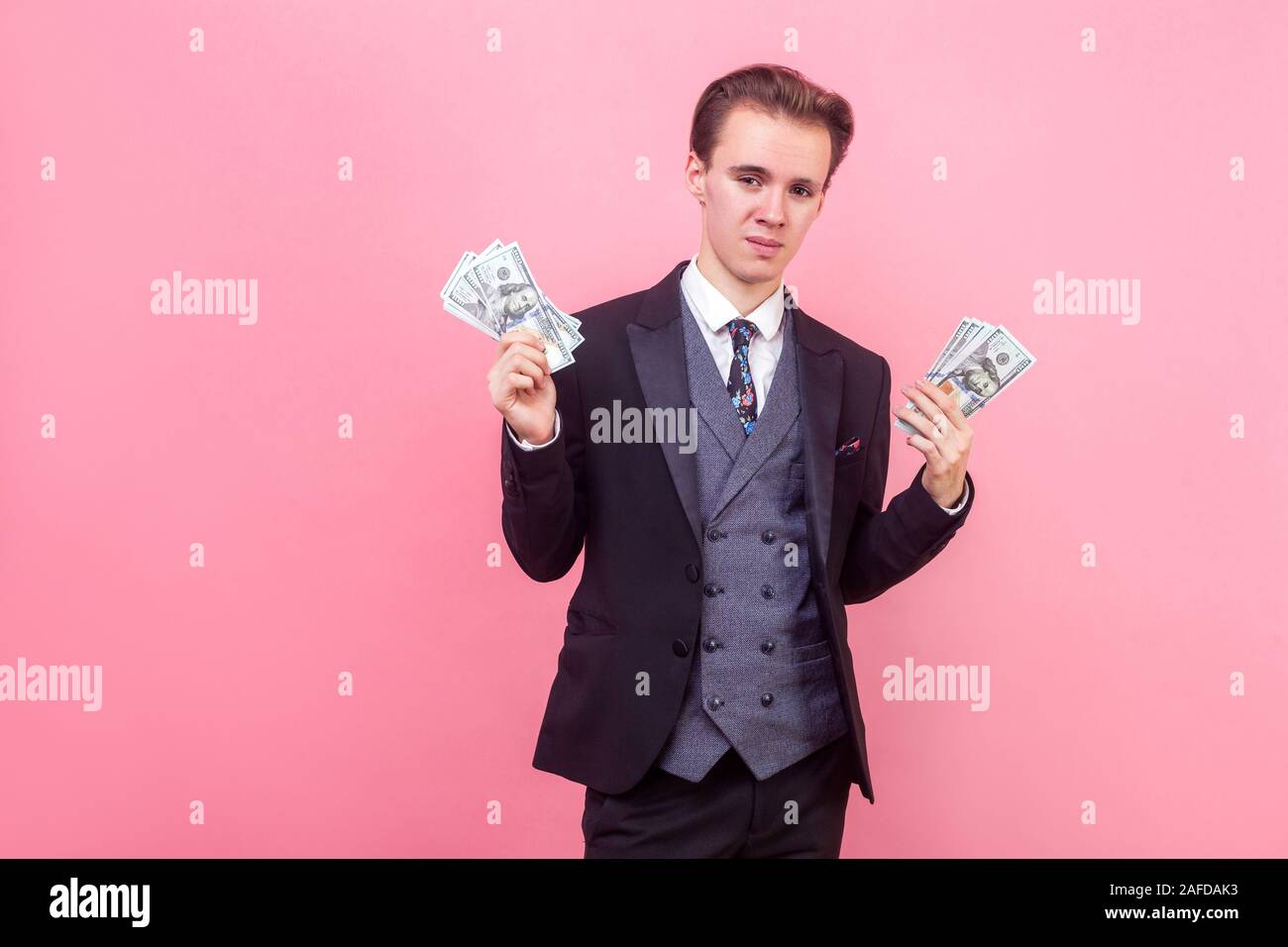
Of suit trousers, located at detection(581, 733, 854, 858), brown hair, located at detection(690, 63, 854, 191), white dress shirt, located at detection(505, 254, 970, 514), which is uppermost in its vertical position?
brown hair, located at detection(690, 63, 854, 191)

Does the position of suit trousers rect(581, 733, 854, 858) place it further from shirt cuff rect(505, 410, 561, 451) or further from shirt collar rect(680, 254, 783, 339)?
shirt collar rect(680, 254, 783, 339)

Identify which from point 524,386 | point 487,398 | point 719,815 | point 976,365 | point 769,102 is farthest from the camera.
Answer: point 487,398

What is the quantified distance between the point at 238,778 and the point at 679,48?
227 centimetres

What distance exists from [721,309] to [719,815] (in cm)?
91

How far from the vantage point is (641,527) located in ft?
7.02

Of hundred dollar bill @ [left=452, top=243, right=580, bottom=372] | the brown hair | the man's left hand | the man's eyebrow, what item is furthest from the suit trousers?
the brown hair

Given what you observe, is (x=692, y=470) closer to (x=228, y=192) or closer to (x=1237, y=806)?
(x=228, y=192)

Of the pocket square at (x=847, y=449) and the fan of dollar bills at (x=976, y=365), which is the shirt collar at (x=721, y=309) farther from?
the fan of dollar bills at (x=976, y=365)

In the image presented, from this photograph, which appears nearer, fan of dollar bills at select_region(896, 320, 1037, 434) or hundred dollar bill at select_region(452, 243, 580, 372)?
hundred dollar bill at select_region(452, 243, 580, 372)

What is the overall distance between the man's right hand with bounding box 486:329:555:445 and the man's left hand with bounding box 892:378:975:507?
656 mm

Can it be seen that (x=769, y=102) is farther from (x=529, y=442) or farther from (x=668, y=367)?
(x=529, y=442)

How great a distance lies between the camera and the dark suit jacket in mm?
2061

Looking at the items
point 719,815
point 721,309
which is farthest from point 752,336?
A: point 719,815

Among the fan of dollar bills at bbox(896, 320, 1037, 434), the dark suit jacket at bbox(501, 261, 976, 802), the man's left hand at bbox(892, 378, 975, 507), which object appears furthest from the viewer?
Result: the fan of dollar bills at bbox(896, 320, 1037, 434)
